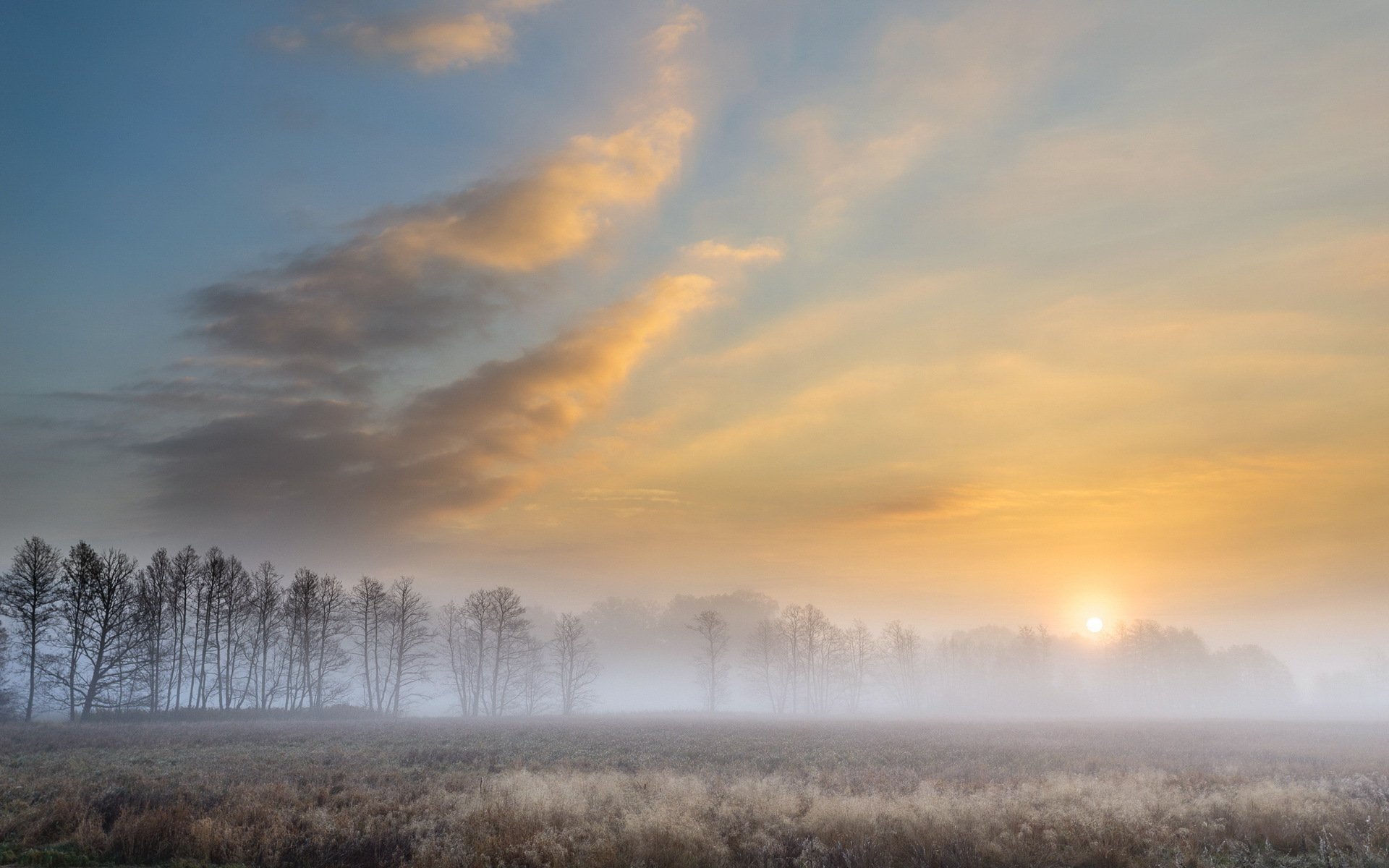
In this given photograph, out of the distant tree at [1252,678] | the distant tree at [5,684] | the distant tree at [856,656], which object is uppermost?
the distant tree at [5,684]

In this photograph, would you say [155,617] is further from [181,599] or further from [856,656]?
[856,656]

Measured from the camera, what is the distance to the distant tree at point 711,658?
109438 mm

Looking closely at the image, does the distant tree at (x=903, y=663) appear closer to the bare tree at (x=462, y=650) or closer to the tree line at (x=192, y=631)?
the tree line at (x=192, y=631)

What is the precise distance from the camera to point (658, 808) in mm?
17250

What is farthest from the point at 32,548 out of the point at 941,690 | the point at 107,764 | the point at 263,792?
the point at 941,690

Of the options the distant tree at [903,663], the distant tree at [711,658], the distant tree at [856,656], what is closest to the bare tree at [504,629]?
the distant tree at [711,658]

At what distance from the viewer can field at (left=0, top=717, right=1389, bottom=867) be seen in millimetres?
14852

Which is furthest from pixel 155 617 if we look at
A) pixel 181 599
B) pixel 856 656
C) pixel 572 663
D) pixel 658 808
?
pixel 856 656

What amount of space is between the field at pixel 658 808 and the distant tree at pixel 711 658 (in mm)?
77332

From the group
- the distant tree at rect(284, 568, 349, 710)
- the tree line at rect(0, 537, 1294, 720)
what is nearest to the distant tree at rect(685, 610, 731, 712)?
the tree line at rect(0, 537, 1294, 720)

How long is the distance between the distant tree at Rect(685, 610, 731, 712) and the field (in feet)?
254

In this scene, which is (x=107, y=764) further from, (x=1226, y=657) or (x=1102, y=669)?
(x=1226, y=657)

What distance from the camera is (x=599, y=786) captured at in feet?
68.1

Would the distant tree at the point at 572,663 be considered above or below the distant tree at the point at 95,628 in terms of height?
below
